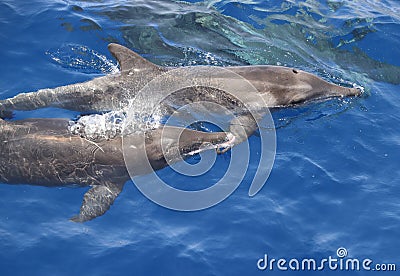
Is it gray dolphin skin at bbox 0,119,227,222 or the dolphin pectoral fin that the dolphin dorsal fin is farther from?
the dolphin pectoral fin

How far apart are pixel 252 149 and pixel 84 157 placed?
3246 mm

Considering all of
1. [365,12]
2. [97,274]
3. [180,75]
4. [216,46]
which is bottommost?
[97,274]

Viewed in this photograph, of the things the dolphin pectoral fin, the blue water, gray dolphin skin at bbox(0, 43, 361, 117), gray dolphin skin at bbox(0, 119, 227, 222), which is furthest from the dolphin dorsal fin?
the dolphin pectoral fin

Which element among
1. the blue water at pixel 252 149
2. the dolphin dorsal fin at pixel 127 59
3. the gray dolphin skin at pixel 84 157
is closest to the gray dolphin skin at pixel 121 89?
the dolphin dorsal fin at pixel 127 59

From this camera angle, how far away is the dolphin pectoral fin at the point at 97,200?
30.1ft

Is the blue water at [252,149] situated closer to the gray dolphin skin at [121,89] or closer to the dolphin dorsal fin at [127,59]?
the gray dolphin skin at [121,89]

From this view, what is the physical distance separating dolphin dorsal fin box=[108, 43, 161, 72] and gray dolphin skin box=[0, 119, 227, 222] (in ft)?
7.58

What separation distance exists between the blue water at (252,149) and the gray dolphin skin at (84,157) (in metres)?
0.25

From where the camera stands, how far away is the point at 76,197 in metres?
9.63

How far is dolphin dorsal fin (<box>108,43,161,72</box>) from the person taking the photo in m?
11.5

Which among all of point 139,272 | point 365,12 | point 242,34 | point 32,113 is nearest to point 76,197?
point 139,272

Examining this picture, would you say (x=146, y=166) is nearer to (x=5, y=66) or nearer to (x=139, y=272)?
(x=139, y=272)

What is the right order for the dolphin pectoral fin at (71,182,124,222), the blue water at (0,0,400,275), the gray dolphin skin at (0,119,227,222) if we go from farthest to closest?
the gray dolphin skin at (0,119,227,222)
the dolphin pectoral fin at (71,182,124,222)
the blue water at (0,0,400,275)

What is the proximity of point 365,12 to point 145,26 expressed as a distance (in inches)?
264
